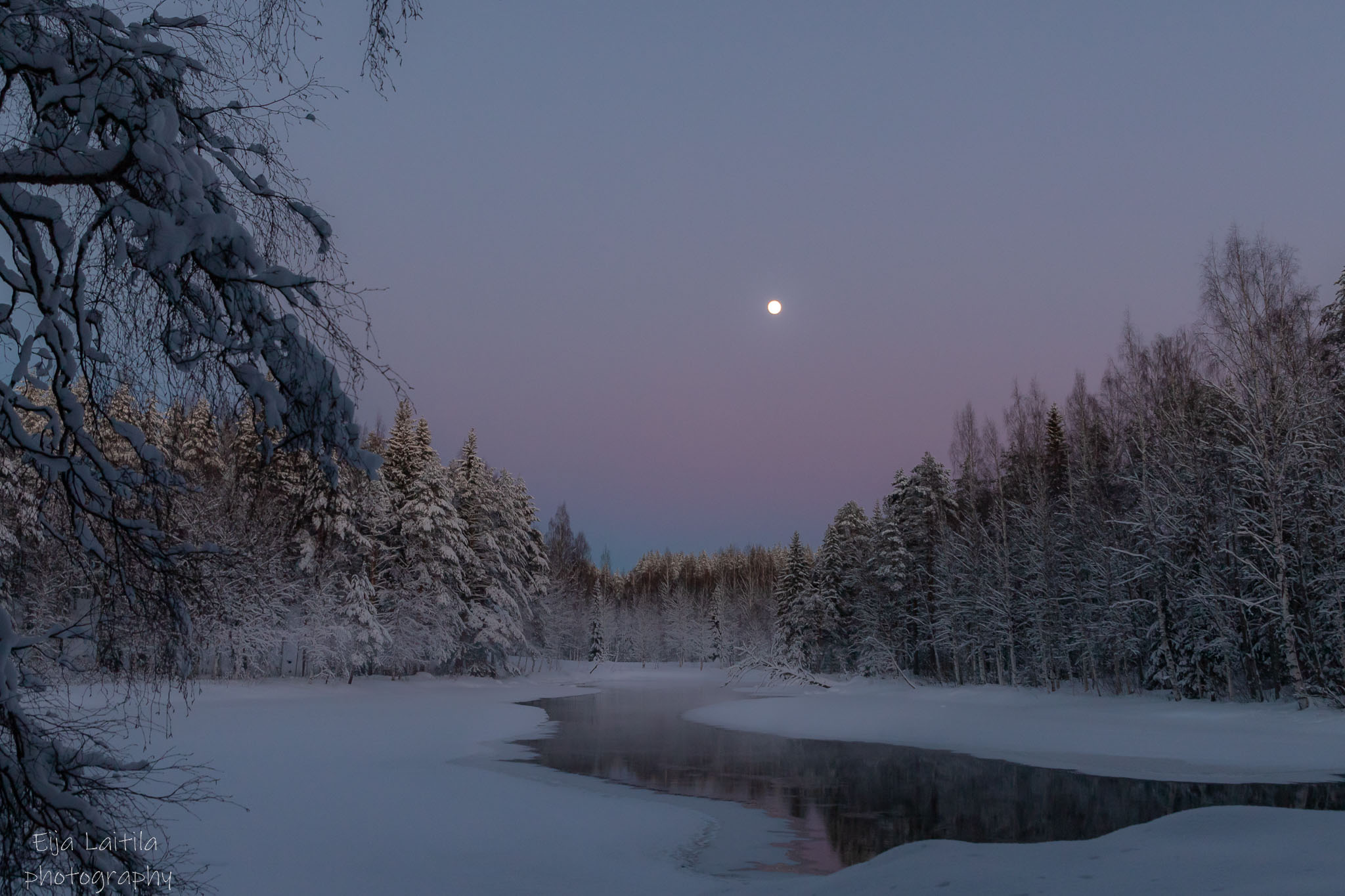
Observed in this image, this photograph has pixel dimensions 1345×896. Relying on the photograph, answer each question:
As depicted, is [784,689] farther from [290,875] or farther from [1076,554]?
[290,875]

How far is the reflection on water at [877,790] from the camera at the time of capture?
1143 centimetres

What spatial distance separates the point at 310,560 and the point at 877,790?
25644 mm

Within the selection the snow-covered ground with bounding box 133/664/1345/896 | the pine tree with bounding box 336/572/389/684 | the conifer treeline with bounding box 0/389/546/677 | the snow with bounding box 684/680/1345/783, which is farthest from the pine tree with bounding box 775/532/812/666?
the snow-covered ground with bounding box 133/664/1345/896

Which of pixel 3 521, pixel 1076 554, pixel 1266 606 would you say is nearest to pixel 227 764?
pixel 3 521

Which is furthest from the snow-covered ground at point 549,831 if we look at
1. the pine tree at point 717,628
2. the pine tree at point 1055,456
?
the pine tree at point 717,628

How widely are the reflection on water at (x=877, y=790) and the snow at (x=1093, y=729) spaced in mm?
1323

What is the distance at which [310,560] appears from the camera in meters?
32.4

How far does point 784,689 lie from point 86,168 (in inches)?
1726

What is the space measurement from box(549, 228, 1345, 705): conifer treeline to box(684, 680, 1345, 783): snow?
2.18m

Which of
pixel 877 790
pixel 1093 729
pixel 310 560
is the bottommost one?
pixel 1093 729

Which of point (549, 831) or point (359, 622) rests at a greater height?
point (359, 622)

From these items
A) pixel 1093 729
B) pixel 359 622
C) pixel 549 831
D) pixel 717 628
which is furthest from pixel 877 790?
pixel 717 628

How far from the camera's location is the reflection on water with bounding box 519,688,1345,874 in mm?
11430

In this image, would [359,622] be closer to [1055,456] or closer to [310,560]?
[310,560]
